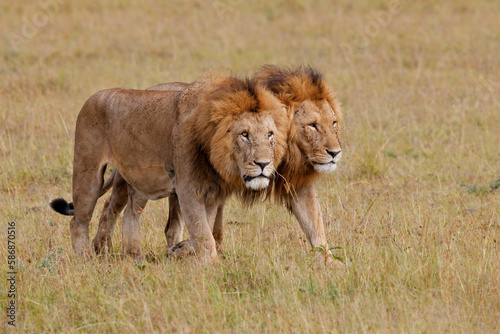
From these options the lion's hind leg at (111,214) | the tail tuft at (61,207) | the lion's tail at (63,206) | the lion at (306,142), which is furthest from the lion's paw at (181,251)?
the tail tuft at (61,207)

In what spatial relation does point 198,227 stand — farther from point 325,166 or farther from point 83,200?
point 83,200

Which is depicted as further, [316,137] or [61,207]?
[61,207]

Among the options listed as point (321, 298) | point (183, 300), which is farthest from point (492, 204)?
point (183, 300)

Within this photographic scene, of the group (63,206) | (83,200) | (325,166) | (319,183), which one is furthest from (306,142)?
(319,183)

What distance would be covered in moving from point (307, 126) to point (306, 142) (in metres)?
0.10

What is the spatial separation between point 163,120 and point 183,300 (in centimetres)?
154

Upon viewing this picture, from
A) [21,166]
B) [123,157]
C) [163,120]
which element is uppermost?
[163,120]

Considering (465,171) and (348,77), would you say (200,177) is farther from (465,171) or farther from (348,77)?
(348,77)

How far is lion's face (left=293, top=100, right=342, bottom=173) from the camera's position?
4.70 m

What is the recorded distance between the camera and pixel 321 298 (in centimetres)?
403

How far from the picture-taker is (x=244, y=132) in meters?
4.37

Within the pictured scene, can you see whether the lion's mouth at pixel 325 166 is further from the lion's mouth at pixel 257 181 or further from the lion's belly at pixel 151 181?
the lion's belly at pixel 151 181

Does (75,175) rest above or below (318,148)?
below

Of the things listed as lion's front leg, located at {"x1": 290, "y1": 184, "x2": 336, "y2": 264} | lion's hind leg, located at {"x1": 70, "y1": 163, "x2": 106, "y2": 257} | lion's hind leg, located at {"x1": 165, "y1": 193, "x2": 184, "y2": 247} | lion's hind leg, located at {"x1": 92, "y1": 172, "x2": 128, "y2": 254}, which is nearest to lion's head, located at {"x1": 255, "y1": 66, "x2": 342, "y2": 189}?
lion's front leg, located at {"x1": 290, "y1": 184, "x2": 336, "y2": 264}
